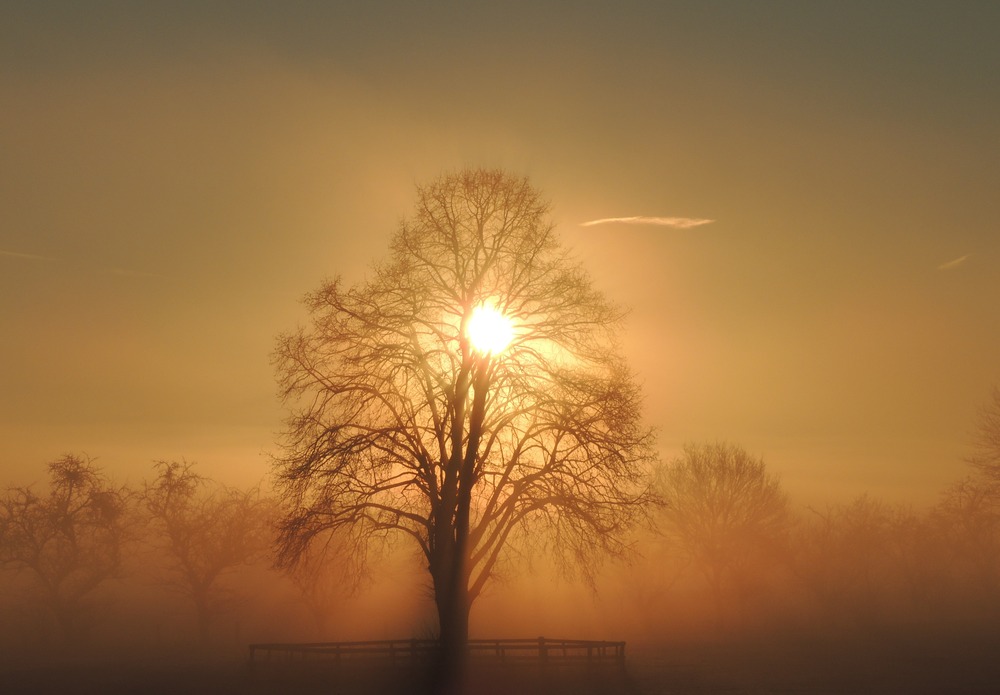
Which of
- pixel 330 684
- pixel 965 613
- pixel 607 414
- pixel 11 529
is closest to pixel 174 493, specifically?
pixel 11 529

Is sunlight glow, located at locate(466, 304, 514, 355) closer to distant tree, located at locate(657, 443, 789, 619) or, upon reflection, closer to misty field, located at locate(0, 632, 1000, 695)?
misty field, located at locate(0, 632, 1000, 695)

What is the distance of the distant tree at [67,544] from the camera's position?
6078 cm

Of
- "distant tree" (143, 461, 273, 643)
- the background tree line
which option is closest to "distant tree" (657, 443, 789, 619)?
the background tree line

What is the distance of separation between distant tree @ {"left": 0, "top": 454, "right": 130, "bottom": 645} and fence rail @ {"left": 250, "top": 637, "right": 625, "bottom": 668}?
3750 centimetres

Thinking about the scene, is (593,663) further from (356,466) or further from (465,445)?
(356,466)

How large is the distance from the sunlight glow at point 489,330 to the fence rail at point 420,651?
34.9ft

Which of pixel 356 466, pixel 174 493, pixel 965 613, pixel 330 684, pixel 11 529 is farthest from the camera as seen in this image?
pixel 965 613

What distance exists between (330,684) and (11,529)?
44768mm

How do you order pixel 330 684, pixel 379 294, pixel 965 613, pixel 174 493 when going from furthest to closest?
pixel 965 613 → pixel 174 493 → pixel 330 684 → pixel 379 294

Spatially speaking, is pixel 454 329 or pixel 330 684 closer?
pixel 454 329

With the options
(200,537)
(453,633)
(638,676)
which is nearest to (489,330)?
(453,633)

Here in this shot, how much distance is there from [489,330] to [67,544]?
5035 centimetres

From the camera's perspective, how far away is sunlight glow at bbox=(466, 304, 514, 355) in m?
25.0

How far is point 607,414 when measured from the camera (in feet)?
77.0
